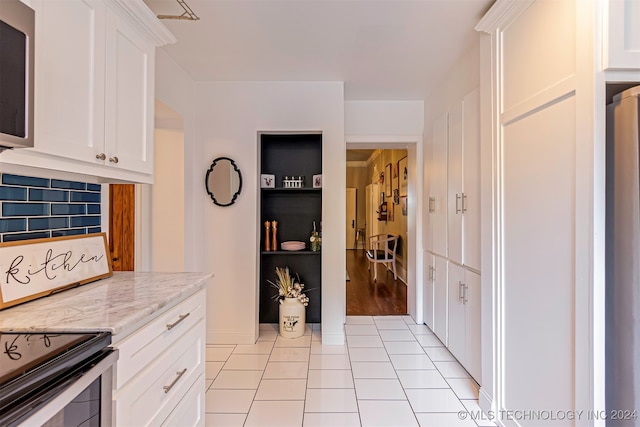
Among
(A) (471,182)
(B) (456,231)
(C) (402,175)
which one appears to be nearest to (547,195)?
(A) (471,182)

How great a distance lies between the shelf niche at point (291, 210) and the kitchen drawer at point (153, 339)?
1.99 metres

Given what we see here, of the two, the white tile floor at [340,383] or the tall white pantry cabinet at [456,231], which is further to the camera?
the tall white pantry cabinet at [456,231]

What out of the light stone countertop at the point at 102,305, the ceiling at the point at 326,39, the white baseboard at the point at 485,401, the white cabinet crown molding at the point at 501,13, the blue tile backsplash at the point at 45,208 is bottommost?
the white baseboard at the point at 485,401

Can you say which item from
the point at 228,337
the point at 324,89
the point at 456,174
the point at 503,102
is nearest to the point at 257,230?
the point at 228,337

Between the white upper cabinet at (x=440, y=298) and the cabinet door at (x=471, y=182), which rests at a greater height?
the cabinet door at (x=471, y=182)

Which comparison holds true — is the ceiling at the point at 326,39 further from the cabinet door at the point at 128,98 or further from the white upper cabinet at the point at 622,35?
the white upper cabinet at the point at 622,35

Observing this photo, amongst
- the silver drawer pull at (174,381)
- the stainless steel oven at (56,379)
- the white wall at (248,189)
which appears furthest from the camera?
the white wall at (248,189)

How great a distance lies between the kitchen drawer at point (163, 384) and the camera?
1.06 m

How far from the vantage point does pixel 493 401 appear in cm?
193

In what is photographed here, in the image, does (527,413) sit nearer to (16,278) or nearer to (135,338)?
(135,338)

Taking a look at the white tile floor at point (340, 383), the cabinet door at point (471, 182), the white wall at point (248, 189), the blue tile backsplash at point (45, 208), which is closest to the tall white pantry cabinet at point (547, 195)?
the cabinet door at point (471, 182)

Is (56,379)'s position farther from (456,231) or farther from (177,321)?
(456,231)

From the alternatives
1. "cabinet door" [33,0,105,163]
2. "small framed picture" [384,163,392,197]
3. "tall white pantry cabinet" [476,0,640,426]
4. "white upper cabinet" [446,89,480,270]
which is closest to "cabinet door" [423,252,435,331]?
"white upper cabinet" [446,89,480,270]

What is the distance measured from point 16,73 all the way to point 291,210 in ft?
9.01
